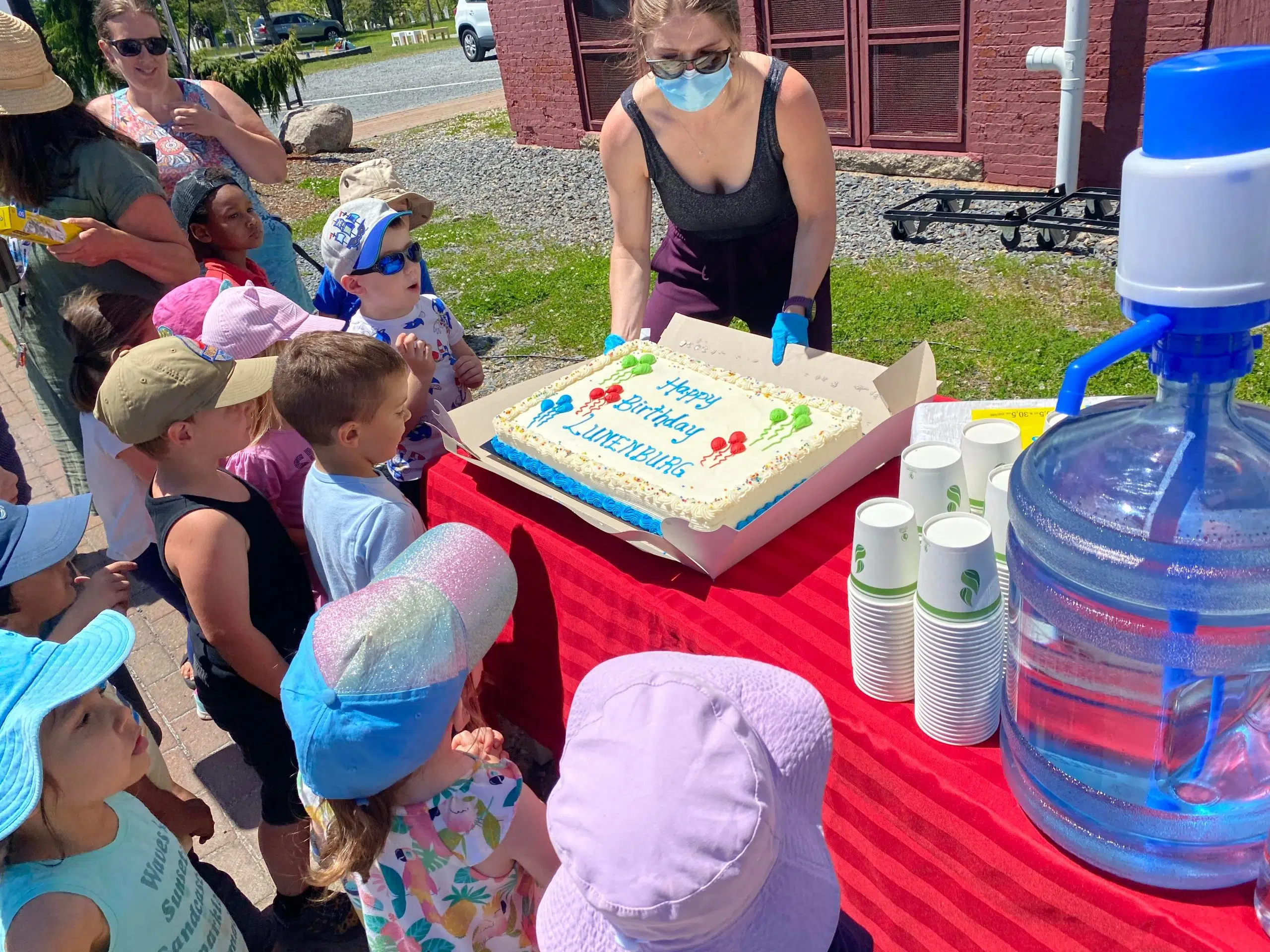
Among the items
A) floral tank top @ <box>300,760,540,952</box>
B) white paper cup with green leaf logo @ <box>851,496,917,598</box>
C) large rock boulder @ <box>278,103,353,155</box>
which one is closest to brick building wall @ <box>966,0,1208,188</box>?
white paper cup with green leaf logo @ <box>851,496,917,598</box>

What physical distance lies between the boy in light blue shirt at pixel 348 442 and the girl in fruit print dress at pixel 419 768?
0.34m

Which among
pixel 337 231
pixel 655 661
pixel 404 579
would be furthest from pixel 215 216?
pixel 655 661

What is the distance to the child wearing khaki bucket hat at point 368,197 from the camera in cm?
297

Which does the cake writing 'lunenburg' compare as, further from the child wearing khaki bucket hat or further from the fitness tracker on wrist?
the child wearing khaki bucket hat

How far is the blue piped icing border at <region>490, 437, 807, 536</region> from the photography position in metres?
1.79

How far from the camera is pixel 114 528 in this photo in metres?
2.54

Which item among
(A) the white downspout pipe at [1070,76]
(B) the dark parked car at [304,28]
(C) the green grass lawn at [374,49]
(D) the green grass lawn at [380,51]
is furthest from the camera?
(B) the dark parked car at [304,28]

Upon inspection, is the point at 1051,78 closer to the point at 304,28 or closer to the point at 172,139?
the point at 172,139

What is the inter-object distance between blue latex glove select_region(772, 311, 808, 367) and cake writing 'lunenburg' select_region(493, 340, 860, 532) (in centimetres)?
10

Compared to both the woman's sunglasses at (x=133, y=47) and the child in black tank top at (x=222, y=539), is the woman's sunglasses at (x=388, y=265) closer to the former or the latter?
the child in black tank top at (x=222, y=539)

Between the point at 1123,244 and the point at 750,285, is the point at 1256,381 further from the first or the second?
the point at 1123,244

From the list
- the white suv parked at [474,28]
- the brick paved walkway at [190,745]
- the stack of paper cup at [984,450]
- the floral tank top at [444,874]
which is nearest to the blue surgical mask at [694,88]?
the stack of paper cup at [984,450]

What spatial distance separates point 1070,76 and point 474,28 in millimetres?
20355

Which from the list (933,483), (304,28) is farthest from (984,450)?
(304,28)
